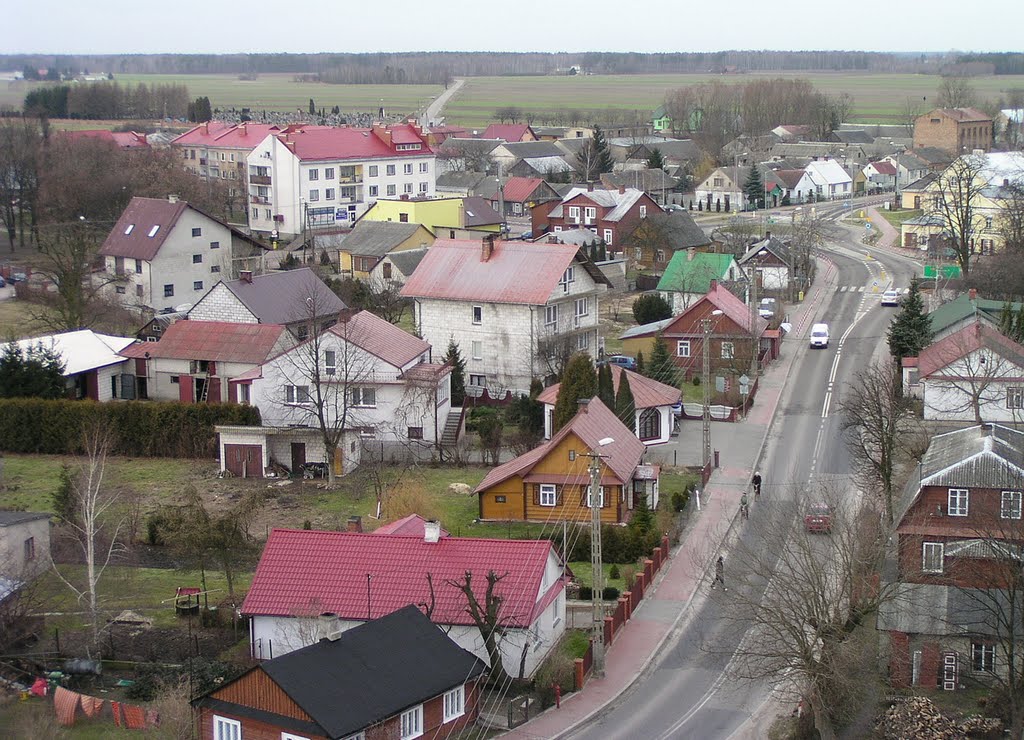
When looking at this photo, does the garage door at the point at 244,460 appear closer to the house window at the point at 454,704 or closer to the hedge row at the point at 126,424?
the hedge row at the point at 126,424

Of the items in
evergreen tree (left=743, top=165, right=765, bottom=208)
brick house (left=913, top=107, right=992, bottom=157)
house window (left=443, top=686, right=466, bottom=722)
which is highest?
brick house (left=913, top=107, right=992, bottom=157)

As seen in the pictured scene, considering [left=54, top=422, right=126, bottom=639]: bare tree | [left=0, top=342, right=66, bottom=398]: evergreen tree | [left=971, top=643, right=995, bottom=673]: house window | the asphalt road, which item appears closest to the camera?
the asphalt road

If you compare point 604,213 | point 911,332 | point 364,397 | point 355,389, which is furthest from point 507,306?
point 604,213

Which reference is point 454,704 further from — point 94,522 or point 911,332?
point 911,332

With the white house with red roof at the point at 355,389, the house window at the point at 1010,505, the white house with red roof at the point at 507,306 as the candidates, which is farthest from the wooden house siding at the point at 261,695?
the white house with red roof at the point at 507,306

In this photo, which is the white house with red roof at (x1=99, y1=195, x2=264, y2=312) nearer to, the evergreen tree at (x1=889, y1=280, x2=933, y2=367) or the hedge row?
the hedge row

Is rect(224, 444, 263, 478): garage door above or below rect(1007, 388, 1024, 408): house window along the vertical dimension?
below

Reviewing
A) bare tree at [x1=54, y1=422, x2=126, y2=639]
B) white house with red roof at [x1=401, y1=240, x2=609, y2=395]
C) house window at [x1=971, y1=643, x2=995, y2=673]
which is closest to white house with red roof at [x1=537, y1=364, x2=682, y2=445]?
white house with red roof at [x1=401, y1=240, x2=609, y2=395]

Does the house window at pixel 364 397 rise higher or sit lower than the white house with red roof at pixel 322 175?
lower
